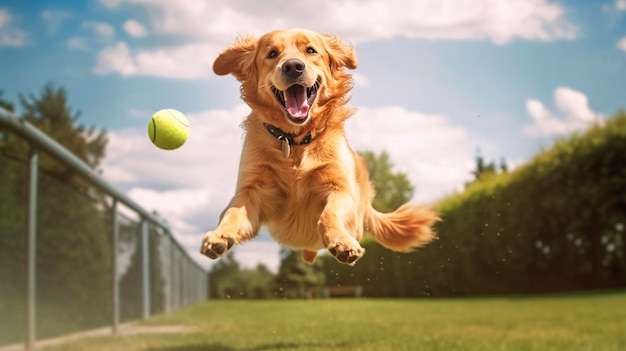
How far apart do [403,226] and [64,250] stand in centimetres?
709

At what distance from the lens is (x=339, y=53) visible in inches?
99.6

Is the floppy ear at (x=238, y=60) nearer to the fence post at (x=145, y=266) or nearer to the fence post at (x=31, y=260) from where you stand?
the fence post at (x=31, y=260)

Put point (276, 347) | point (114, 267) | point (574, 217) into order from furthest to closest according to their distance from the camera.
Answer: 1. point (574, 217)
2. point (114, 267)
3. point (276, 347)

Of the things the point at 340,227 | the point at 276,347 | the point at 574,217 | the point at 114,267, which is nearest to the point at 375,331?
the point at 276,347

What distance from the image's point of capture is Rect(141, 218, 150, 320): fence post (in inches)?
444

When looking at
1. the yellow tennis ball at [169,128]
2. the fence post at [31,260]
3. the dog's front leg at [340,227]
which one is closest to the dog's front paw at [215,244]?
the dog's front leg at [340,227]

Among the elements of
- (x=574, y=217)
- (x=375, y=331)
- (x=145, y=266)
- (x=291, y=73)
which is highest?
(x=574, y=217)

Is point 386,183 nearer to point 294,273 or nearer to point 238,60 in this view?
point 238,60

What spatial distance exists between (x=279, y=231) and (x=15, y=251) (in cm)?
578

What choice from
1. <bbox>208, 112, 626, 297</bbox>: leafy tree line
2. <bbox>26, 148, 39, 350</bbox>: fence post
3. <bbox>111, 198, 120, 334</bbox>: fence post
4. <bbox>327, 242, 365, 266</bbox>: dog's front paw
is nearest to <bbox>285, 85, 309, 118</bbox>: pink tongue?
<bbox>327, 242, 365, 266</bbox>: dog's front paw

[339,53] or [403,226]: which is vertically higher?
[339,53]

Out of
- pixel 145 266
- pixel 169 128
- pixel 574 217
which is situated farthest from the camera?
pixel 574 217

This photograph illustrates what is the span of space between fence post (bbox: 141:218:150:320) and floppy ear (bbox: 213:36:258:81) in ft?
29.9

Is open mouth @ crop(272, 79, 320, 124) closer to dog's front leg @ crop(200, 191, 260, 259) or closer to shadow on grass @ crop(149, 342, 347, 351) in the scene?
dog's front leg @ crop(200, 191, 260, 259)
